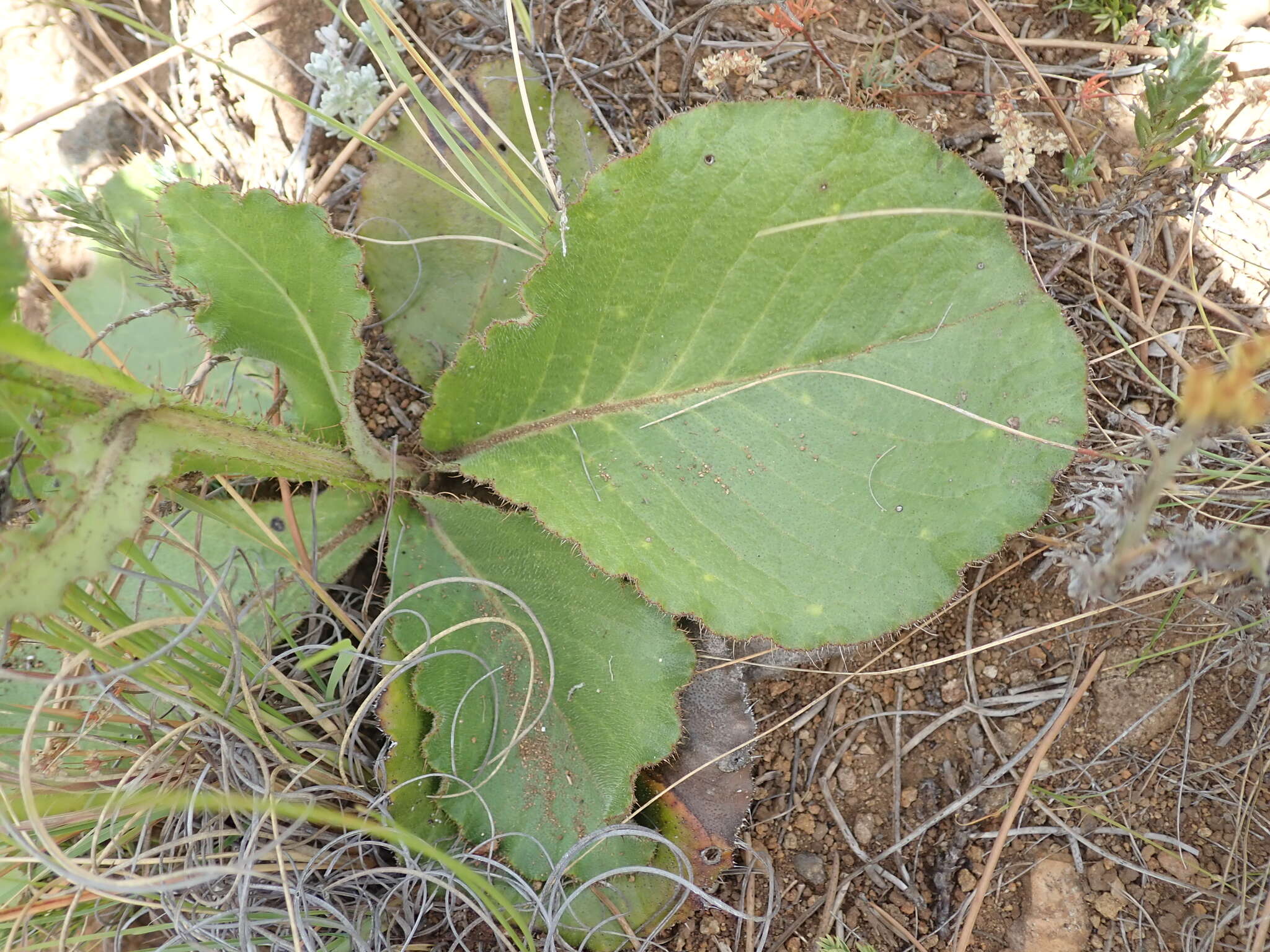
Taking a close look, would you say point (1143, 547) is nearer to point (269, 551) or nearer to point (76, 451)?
point (76, 451)

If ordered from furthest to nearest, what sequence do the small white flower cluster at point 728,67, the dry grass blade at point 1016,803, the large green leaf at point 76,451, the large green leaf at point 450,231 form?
the large green leaf at point 450,231, the small white flower cluster at point 728,67, the dry grass blade at point 1016,803, the large green leaf at point 76,451

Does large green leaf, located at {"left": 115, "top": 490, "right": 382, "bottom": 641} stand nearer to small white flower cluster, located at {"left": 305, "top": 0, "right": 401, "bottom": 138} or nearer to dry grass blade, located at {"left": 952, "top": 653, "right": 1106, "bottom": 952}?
small white flower cluster, located at {"left": 305, "top": 0, "right": 401, "bottom": 138}

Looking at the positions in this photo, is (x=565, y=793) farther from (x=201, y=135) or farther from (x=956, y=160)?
(x=201, y=135)

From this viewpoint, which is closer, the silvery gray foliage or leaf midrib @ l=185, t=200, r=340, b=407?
the silvery gray foliage

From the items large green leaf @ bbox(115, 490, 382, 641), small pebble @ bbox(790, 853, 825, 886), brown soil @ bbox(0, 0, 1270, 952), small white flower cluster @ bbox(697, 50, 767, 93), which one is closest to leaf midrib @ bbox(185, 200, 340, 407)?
large green leaf @ bbox(115, 490, 382, 641)

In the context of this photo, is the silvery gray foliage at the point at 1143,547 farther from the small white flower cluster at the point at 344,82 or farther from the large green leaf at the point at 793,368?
the small white flower cluster at the point at 344,82

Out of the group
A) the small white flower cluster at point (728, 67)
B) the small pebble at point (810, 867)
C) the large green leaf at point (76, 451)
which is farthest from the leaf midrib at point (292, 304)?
the small pebble at point (810, 867)
